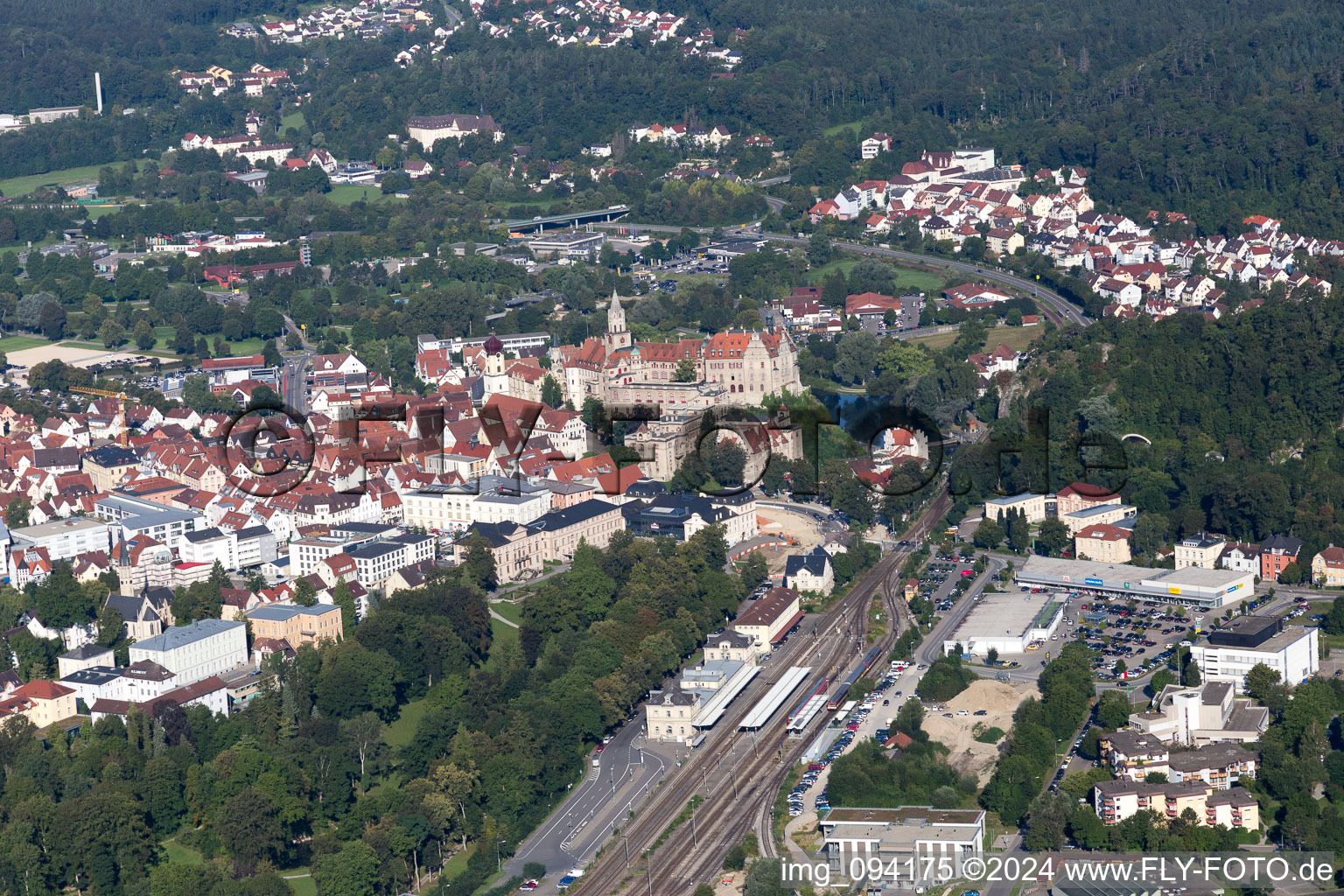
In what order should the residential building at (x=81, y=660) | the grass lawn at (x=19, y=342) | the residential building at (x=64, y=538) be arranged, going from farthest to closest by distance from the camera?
the grass lawn at (x=19, y=342) < the residential building at (x=64, y=538) < the residential building at (x=81, y=660)

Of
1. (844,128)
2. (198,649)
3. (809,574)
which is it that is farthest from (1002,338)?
(844,128)

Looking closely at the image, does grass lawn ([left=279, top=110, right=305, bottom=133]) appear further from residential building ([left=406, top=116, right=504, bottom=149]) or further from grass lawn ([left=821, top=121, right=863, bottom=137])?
A: grass lawn ([left=821, top=121, right=863, bottom=137])

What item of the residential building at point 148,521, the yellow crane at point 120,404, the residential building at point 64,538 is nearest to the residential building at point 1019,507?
the residential building at point 148,521

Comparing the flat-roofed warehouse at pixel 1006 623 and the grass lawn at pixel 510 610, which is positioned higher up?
the grass lawn at pixel 510 610

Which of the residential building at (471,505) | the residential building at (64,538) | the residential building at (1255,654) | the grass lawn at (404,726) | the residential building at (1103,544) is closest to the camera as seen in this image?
the grass lawn at (404,726)

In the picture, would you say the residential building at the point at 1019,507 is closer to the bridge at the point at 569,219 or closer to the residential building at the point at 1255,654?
the residential building at the point at 1255,654

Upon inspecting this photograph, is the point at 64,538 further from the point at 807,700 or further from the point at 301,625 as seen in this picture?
the point at 807,700

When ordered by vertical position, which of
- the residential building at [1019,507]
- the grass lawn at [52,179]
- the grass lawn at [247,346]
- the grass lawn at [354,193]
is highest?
the grass lawn at [52,179]
